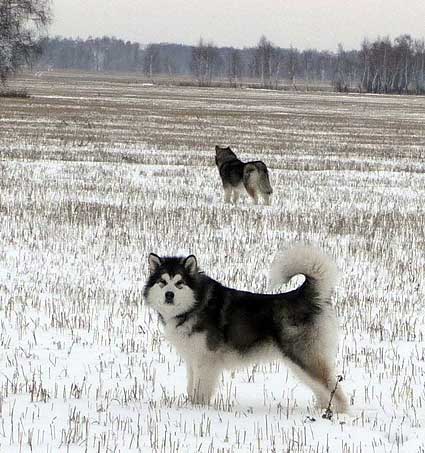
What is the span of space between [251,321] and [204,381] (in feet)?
1.78

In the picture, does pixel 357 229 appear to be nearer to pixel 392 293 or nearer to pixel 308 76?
pixel 392 293

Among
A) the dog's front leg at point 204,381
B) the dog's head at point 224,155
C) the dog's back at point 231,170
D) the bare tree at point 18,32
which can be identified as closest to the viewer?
the dog's front leg at point 204,381

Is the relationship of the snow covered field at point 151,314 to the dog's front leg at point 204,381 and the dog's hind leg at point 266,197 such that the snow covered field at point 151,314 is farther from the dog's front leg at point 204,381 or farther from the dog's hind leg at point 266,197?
the dog's hind leg at point 266,197

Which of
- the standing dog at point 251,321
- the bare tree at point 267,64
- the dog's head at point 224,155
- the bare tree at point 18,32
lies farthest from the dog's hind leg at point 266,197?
the bare tree at point 267,64

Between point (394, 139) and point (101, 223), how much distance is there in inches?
914

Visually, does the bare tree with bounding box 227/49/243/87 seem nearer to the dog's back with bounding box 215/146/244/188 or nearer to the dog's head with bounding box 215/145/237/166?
the dog's head with bounding box 215/145/237/166

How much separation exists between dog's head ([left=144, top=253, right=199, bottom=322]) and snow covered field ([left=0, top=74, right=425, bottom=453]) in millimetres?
691

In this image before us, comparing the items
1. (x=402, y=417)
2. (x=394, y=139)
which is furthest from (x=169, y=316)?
(x=394, y=139)

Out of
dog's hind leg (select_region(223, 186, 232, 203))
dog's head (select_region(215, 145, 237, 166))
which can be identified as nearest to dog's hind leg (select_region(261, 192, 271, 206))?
dog's hind leg (select_region(223, 186, 232, 203))

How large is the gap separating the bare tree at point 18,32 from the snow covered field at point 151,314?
32.3m

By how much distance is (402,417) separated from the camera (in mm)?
5109

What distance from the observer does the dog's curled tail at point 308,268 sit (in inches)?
197

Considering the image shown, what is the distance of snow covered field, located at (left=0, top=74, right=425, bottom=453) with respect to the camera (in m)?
4.80

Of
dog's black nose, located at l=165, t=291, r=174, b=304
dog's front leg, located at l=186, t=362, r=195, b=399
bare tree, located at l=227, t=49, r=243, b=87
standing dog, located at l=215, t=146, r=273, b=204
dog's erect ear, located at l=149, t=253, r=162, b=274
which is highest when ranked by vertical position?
bare tree, located at l=227, t=49, r=243, b=87
